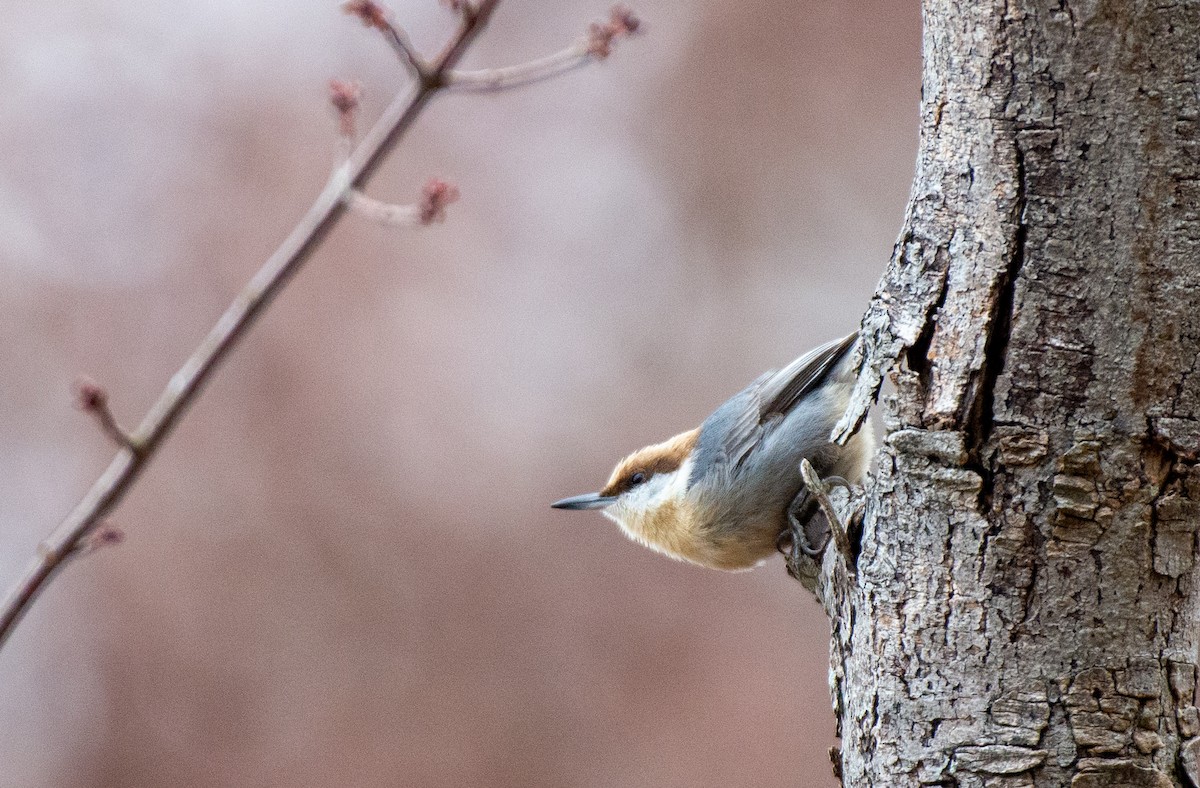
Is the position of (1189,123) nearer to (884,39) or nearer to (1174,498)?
(1174,498)

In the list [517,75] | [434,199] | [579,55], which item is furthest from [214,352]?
[579,55]

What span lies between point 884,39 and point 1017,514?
3.01 m

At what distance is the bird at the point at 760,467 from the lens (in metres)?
2.21

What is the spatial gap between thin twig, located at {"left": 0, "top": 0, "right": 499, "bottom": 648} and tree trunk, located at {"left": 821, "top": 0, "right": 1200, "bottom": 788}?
0.70m

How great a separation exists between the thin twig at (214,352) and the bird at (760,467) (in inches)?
40.9

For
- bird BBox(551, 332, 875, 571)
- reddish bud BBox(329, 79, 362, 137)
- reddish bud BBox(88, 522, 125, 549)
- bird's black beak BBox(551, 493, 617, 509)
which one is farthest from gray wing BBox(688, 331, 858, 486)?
reddish bud BBox(88, 522, 125, 549)

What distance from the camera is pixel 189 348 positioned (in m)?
3.44

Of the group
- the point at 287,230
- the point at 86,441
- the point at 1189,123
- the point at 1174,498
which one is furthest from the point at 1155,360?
the point at 86,441

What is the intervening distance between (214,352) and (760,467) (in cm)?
135

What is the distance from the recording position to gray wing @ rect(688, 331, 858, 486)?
7.86 feet

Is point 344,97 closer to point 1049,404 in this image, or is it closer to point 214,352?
point 214,352

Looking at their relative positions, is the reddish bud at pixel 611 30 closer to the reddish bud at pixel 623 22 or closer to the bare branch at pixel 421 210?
the reddish bud at pixel 623 22

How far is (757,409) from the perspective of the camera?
2486mm

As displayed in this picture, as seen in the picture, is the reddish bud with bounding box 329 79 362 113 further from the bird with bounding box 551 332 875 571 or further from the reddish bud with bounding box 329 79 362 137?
the bird with bounding box 551 332 875 571
